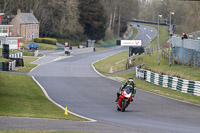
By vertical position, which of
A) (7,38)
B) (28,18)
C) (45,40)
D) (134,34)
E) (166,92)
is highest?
(28,18)

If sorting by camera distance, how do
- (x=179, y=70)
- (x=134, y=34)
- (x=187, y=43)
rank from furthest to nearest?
(x=134, y=34) < (x=187, y=43) < (x=179, y=70)

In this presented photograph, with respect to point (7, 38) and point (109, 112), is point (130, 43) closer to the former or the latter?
point (7, 38)

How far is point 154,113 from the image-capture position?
65.4 feet

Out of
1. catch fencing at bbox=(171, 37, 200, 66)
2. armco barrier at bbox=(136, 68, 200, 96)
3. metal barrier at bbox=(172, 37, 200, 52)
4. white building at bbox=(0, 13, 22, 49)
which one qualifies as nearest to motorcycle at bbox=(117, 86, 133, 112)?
armco barrier at bbox=(136, 68, 200, 96)

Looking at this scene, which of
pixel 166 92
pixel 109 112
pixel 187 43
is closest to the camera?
pixel 109 112

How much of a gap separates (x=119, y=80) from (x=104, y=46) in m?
65.4

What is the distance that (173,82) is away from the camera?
1284 inches

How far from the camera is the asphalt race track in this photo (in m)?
16.0

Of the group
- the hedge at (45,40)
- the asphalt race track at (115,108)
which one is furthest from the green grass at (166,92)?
the hedge at (45,40)

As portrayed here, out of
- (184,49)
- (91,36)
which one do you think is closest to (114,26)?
(91,36)

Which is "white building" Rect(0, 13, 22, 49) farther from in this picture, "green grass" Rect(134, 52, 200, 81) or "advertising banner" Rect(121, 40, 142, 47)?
"green grass" Rect(134, 52, 200, 81)

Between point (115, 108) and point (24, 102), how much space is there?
514cm

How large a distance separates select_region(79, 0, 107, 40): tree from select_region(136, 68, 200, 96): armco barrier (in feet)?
228

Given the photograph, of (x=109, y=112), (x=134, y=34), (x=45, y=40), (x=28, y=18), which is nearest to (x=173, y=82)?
(x=109, y=112)
